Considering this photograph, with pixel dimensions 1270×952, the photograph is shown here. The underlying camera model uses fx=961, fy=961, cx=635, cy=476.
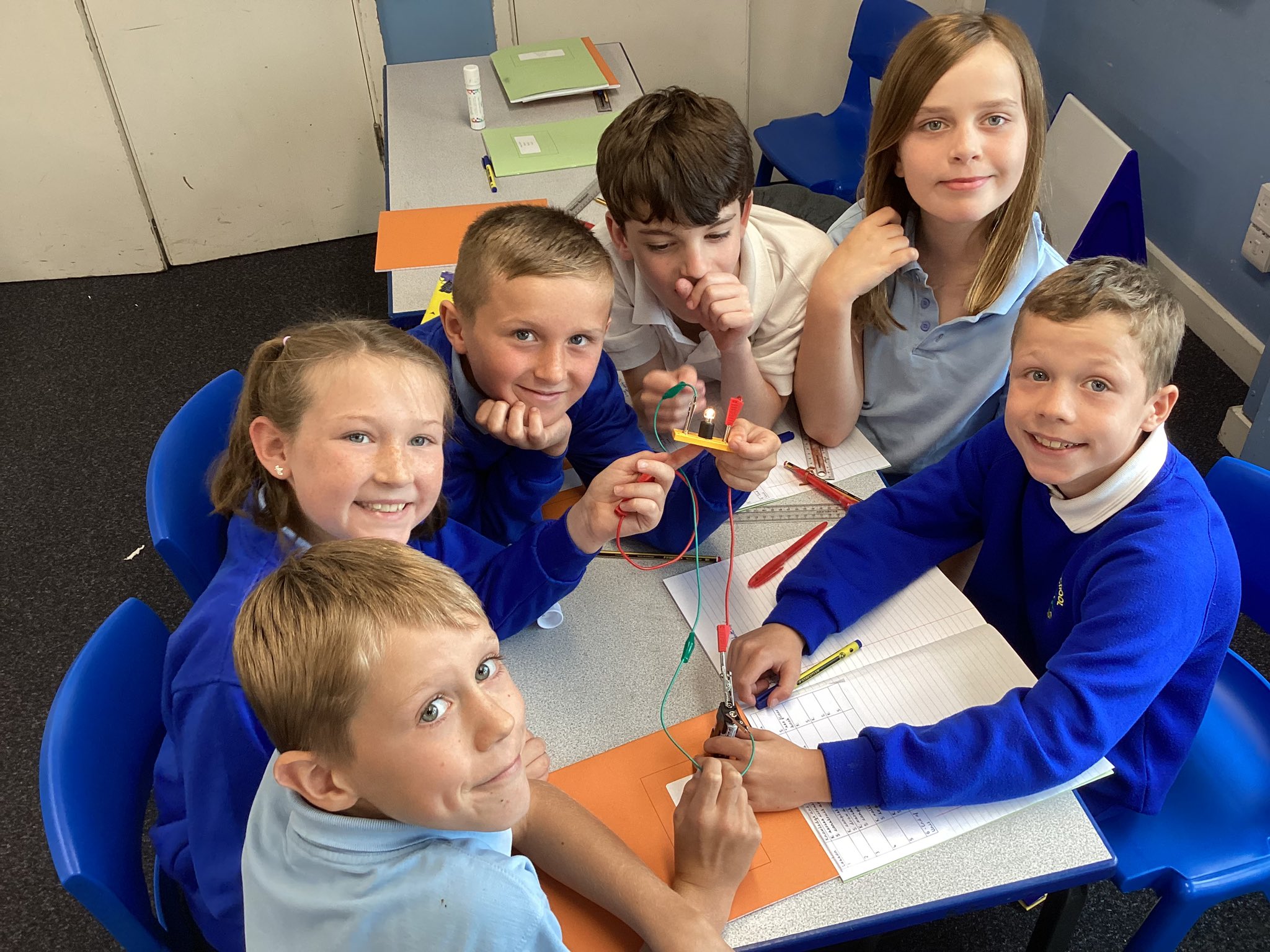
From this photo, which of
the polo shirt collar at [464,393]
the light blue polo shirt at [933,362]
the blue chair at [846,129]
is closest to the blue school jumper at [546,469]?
the polo shirt collar at [464,393]

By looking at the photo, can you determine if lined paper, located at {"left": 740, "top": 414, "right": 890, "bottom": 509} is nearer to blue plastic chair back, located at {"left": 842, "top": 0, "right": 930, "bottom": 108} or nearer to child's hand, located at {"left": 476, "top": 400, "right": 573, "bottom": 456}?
child's hand, located at {"left": 476, "top": 400, "right": 573, "bottom": 456}

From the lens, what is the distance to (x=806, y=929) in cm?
101

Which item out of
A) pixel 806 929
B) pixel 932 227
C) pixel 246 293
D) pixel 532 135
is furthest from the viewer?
pixel 246 293

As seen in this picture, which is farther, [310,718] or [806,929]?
[806,929]

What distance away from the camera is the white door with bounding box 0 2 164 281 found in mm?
3299

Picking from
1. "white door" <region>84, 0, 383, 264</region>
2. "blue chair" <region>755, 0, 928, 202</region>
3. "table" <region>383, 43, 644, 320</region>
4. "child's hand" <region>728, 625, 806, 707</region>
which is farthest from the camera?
"white door" <region>84, 0, 383, 264</region>

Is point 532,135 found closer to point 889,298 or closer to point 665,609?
point 889,298

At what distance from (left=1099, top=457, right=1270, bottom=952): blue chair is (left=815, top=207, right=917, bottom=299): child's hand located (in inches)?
23.9

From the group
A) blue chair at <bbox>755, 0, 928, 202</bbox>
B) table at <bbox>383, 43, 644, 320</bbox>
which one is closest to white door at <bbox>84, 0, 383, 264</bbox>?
table at <bbox>383, 43, 644, 320</bbox>

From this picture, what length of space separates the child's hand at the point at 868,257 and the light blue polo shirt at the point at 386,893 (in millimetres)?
1092

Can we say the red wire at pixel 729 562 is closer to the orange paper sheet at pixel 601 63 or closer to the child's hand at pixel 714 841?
the child's hand at pixel 714 841

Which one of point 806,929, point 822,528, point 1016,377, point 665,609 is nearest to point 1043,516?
point 1016,377

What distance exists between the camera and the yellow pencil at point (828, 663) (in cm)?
127

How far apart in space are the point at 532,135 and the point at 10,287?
245cm
